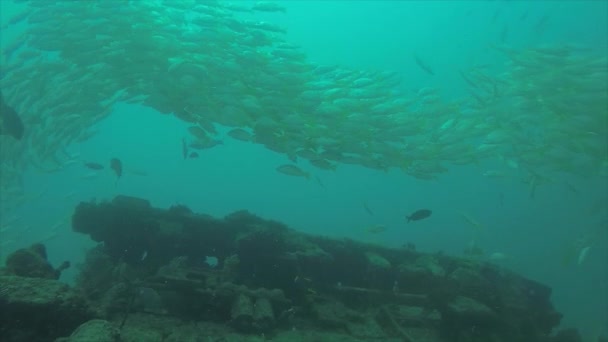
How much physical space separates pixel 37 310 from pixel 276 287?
5203 mm

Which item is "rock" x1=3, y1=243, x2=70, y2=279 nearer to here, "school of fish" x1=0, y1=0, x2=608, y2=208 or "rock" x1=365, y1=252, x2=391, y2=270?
"rock" x1=365, y1=252, x2=391, y2=270

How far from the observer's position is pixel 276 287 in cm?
883

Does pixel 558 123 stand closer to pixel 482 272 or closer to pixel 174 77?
pixel 482 272

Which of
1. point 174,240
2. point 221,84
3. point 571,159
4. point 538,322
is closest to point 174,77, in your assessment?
point 221,84

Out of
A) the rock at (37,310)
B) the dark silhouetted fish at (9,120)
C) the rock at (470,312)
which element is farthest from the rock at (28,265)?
the rock at (470,312)

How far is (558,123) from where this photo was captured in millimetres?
25906

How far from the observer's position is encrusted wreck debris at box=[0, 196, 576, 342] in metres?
6.91

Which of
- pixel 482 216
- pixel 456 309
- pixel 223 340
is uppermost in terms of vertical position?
pixel 482 216

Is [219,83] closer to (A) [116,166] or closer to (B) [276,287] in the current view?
(A) [116,166]

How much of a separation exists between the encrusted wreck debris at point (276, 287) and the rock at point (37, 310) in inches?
49.3

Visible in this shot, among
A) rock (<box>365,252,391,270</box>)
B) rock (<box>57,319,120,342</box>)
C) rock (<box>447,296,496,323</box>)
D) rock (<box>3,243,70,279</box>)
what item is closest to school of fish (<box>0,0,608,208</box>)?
rock (<box>365,252,391,270</box>)

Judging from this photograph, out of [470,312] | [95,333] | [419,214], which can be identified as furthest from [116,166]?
[470,312]

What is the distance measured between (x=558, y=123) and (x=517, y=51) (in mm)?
10203

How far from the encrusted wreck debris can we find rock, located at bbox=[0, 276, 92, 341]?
125 cm
